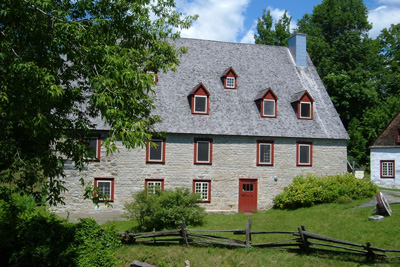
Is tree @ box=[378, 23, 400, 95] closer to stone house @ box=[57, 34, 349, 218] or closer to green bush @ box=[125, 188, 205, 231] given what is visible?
stone house @ box=[57, 34, 349, 218]

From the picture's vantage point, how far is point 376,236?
15.6 metres

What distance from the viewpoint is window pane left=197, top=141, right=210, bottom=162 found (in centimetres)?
2450

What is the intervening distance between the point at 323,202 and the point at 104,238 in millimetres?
14985

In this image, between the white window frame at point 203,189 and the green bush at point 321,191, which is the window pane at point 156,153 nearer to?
the white window frame at point 203,189

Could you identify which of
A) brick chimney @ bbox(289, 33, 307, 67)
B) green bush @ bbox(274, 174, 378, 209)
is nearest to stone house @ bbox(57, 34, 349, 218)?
green bush @ bbox(274, 174, 378, 209)

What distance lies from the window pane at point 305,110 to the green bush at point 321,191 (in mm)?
4264

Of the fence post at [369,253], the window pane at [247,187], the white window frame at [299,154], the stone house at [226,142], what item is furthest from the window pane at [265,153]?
the fence post at [369,253]

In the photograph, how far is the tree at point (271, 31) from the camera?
43.7 metres

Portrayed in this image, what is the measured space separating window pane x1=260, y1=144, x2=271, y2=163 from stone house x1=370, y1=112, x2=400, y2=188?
1524 centimetres

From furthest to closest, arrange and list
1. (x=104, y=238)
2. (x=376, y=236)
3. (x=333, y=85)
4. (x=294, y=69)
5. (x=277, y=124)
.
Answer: (x=333, y=85)
(x=294, y=69)
(x=277, y=124)
(x=376, y=236)
(x=104, y=238)

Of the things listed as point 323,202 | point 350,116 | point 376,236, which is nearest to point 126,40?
point 376,236

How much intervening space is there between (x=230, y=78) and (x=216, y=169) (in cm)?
664

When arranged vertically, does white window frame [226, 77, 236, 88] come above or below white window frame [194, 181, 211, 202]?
above

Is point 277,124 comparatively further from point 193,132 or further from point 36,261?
point 36,261
